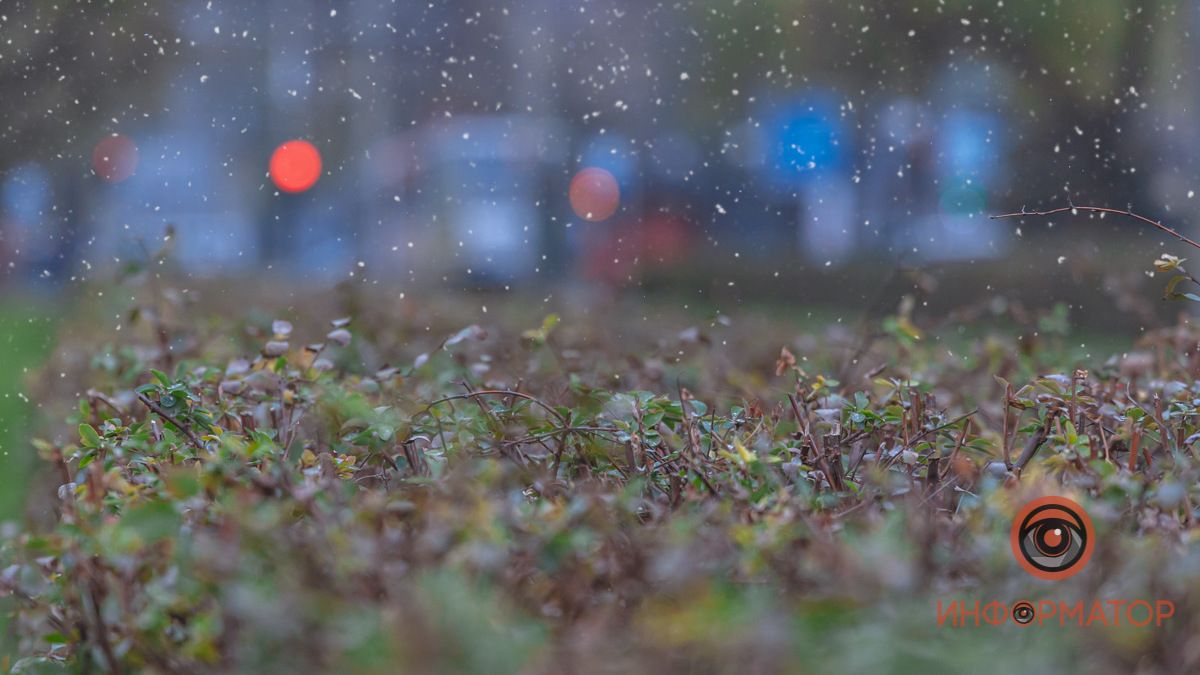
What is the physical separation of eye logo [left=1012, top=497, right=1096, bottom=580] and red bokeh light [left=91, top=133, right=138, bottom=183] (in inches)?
595

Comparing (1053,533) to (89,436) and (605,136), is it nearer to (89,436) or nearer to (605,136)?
(89,436)

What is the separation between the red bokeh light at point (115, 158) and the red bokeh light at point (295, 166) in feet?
6.04

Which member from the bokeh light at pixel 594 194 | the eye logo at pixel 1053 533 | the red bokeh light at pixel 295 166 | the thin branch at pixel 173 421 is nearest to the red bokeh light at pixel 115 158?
the red bokeh light at pixel 295 166

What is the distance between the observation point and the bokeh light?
49.3ft

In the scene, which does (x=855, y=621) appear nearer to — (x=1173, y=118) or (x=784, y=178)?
(x=1173, y=118)

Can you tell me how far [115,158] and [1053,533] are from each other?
54.7 feet

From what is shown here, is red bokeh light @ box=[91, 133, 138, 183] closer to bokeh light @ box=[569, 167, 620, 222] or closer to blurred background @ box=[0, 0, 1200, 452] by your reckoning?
blurred background @ box=[0, 0, 1200, 452]

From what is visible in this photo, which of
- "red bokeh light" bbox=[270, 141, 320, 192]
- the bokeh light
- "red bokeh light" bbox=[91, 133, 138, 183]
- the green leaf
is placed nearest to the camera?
the green leaf

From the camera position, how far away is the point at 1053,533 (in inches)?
58.2

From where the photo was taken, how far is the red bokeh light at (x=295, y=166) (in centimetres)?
1603

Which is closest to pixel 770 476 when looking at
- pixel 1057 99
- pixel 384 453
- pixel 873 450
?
pixel 873 450

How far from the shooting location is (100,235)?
14078 mm

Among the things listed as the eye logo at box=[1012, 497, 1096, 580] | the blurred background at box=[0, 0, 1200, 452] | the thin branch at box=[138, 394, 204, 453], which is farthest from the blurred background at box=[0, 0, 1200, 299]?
the eye logo at box=[1012, 497, 1096, 580]

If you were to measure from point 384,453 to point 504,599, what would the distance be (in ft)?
2.84
